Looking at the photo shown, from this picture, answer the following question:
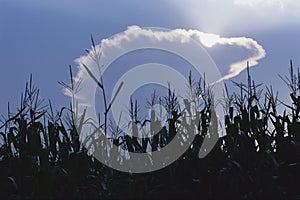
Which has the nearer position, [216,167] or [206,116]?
[216,167]

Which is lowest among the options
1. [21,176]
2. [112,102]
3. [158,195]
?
[158,195]

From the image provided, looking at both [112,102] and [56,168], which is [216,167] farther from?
[56,168]

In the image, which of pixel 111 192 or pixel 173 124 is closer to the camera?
pixel 111 192

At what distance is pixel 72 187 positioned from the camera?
13.4 ft

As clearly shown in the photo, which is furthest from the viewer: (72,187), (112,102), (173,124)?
(173,124)

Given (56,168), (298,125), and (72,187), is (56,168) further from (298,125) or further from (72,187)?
(298,125)

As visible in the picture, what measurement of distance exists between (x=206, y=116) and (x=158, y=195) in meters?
1.09

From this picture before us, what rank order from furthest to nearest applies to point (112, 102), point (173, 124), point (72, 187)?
point (173, 124)
point (112, 102)
point (72, 187)

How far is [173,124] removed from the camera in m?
4.71

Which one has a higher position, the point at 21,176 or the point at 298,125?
the point at 298,125

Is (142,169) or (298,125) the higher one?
(298,125)

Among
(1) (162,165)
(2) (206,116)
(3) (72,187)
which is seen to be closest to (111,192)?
(3) (72,187)

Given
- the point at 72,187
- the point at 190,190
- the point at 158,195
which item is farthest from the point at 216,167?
the point at 72,187

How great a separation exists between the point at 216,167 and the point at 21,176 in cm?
185
